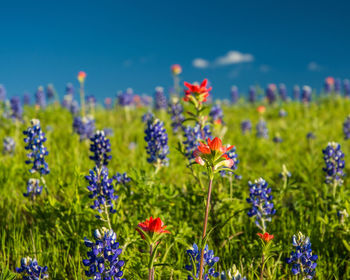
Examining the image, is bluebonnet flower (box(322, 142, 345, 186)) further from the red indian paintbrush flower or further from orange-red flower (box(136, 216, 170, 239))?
orange-red flower (box(136, 216, 170, 239))

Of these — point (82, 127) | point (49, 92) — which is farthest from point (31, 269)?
point (49, 92)

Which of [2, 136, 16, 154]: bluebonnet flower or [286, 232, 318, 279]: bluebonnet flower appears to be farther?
[2, 136, 16, 154]: bluebonnet flower

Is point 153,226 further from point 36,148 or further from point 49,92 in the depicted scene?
point 49,92

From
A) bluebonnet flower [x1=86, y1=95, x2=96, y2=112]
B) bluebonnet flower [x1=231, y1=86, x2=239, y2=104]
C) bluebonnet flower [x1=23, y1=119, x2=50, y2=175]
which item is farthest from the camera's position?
bluebonnet flower [x1=231, y1=86, x2=239, y2=104]

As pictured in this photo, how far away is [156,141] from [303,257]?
6.22 feet

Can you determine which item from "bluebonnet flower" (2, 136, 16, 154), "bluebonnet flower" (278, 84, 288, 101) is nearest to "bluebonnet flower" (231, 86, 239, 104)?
"bluebonnet flower" (278, 84, 288, 101)

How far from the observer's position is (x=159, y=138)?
3.65 meters

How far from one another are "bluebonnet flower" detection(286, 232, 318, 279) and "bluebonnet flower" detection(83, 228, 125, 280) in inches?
42.8

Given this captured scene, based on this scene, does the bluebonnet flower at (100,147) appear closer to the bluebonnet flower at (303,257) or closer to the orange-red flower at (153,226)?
the orange-red flower at (153,226)

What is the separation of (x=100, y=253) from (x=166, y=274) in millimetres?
645

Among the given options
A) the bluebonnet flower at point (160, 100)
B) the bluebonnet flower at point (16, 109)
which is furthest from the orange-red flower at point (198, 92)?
the bluebonnet flower at point (160, 100)

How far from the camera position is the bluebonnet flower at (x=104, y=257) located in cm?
196

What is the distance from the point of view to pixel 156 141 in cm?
364

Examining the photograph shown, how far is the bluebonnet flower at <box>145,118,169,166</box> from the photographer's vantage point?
11.9ft
